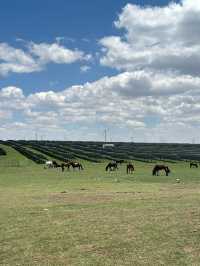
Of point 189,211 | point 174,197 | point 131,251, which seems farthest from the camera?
point 174,197

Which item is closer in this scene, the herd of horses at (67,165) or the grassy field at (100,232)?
the grassy field at (100,232)

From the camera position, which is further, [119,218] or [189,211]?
[189,211]

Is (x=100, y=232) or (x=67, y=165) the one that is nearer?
(x=100, y=232)

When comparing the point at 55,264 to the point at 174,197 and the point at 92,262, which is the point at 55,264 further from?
the point at 174,197

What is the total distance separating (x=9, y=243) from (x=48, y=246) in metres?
1.38

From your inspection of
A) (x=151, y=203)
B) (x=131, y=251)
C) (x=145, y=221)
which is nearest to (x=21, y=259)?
(x=131, y=251)

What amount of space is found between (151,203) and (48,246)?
1078 centimetres

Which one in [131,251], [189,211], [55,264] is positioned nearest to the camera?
[55,264]

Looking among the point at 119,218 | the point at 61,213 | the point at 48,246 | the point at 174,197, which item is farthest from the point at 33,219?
the point at 174,197

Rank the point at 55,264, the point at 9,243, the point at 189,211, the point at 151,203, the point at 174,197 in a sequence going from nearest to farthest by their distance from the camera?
1. the point at 55,264
2. the point at 9,243
3. the point at 189,211
4. the point at 151,203
5. the point at 174,197

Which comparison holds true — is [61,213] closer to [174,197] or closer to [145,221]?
[145,221]

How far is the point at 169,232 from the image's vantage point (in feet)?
52.6

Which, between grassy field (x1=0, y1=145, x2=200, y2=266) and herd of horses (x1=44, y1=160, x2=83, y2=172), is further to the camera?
herd of horses (x1=44, y1=160, x2=83, y2=172)

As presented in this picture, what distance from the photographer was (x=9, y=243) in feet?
48.2
